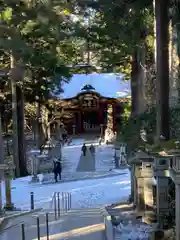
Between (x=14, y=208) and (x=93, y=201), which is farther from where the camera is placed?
(x=93, y=201)

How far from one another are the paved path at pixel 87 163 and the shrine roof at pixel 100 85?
8397mm

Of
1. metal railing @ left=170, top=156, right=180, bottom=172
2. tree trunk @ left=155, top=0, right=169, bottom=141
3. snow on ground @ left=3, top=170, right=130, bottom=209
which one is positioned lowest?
snow on ground @ left=3, top=170, right=130, bottom=209

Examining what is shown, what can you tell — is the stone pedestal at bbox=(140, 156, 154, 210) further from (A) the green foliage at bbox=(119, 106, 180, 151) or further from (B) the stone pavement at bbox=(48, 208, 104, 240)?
(B) the stone pavement at bbox=(48, 208, 104, 240)

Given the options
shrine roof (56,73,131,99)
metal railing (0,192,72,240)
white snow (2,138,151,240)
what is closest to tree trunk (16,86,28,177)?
white snow (2,138,151,240)

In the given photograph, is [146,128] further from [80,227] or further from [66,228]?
[66,228]

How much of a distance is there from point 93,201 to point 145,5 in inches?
319

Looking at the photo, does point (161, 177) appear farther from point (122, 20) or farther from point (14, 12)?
point (14, 12)

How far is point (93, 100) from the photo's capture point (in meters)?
38.2

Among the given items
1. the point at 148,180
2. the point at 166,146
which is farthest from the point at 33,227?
the point at 166,146

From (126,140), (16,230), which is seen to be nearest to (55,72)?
(126,140)

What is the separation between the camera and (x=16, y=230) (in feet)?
31.9

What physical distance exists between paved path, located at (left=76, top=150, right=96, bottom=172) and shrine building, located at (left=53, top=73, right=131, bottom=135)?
251 inches

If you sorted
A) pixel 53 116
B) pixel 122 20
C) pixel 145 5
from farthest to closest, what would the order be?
pixel 53 116
pixel 122 20
pixel 145 5

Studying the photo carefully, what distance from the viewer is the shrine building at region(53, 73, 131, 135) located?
1398 inches
